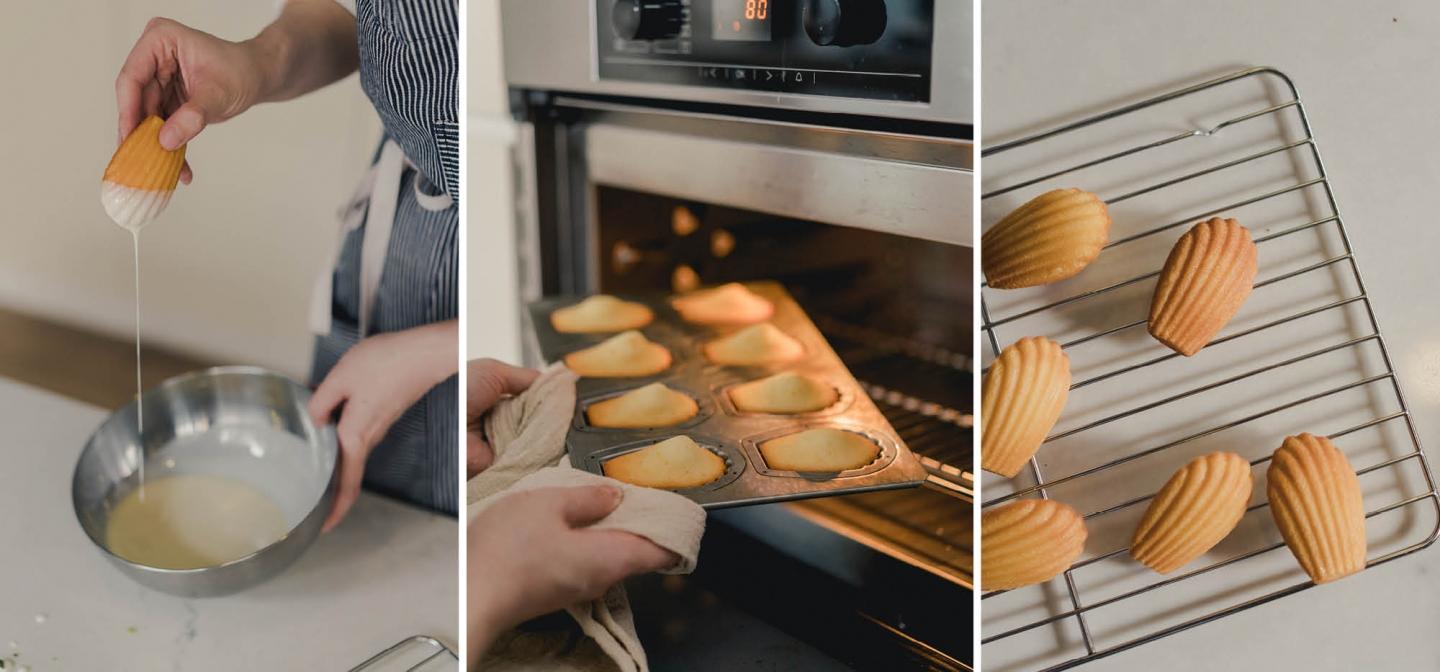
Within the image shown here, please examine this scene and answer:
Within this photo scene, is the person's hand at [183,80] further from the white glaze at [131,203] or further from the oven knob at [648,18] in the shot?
the oven knob at [648,18]

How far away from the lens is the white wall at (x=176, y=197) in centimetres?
78

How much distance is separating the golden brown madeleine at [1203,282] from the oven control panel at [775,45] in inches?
13.6

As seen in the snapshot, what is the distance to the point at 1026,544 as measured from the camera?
681mm

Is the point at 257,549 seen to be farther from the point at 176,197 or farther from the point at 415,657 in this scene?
the point at 176,197

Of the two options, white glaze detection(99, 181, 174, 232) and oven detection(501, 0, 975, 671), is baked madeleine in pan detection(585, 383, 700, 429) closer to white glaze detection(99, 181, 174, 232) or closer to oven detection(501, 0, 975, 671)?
oven detection(501, 0, 975, 671)

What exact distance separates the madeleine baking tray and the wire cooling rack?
266 millimetres

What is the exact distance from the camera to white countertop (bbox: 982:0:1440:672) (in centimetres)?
76

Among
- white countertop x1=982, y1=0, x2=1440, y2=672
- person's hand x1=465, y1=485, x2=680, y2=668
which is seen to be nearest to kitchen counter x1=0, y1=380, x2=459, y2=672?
person's hand x1=465, y1=485, x2=680, y2=668

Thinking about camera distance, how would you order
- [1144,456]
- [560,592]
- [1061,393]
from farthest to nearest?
1. [1144,456]
2. [1061,393]
3. [560,592]

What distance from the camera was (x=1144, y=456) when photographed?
79 centimetres

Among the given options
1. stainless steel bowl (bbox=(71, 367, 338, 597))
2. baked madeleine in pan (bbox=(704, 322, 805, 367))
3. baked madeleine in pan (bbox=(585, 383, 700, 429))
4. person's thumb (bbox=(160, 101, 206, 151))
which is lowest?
stainless steel bowl (bbox=(71, 367, 338, 597))

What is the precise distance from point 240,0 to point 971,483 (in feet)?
2.24

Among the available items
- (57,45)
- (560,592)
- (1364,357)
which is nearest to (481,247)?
(560,592)

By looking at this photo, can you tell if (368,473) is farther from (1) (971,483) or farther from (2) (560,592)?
(1) (971,483)
